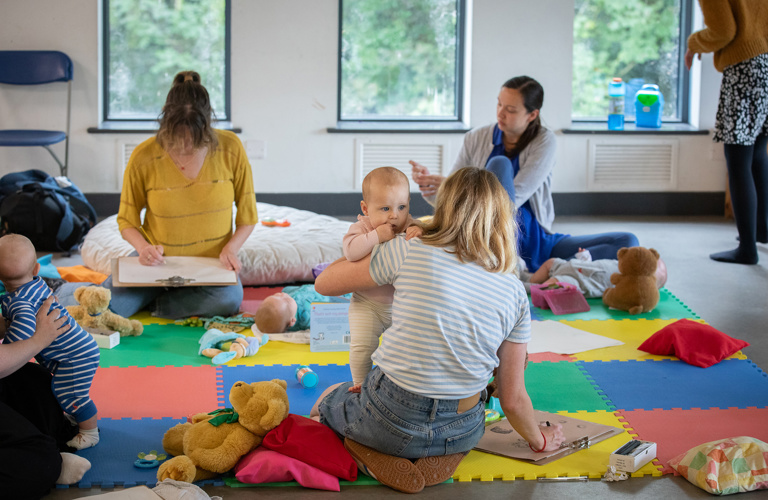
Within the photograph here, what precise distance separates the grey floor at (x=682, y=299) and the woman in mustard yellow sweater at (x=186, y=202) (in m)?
1.32

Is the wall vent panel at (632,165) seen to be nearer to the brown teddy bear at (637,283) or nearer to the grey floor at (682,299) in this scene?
the grey floor at (682,299)

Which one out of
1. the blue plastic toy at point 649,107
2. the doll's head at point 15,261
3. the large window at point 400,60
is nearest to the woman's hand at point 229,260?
the doll's head at point 15,261

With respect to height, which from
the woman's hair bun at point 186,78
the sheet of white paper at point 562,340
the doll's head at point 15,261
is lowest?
the sheet of white paper at point 562,340

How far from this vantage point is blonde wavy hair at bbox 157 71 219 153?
2953mm

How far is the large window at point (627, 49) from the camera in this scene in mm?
6129

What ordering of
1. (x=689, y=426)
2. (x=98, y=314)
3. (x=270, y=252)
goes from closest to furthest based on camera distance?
(x=689, y=426) < (x=98, y=314) < (x=270, y=252)

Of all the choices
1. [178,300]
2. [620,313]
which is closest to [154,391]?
[178,300]

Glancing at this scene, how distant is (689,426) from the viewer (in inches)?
88.7

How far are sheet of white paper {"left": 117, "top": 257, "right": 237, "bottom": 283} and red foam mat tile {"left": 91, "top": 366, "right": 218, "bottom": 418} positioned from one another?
0.46 m

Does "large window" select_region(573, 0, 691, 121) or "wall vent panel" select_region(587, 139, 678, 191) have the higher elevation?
"large window" select_region(573, 0, 691, 121)

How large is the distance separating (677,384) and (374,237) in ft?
4.11

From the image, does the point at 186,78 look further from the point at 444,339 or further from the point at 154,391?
the point at 444,339

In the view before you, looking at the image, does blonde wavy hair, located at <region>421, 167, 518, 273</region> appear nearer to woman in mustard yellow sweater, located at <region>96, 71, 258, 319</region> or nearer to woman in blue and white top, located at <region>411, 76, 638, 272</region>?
woman in mustard yellow sweater, located at <region>96, 71, 258, 319</region>

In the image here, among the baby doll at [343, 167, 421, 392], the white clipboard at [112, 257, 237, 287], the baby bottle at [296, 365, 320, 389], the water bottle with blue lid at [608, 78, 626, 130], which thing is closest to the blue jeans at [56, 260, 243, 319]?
the white clipboard at [112, 257, 237, 287]
